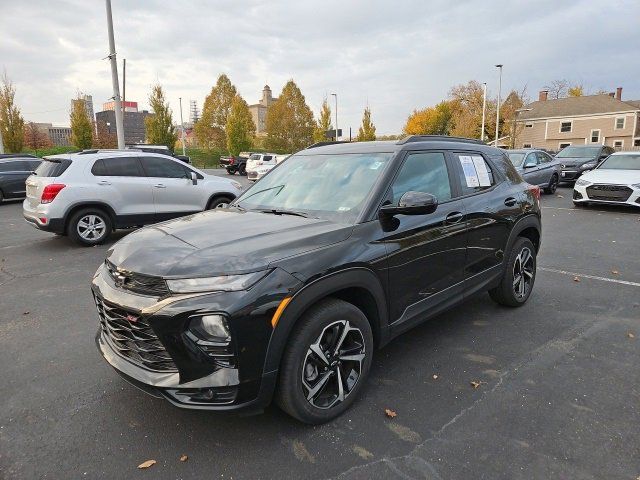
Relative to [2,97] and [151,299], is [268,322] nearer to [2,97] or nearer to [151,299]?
[151,299]

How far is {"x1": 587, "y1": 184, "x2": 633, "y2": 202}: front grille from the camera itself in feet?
36.5

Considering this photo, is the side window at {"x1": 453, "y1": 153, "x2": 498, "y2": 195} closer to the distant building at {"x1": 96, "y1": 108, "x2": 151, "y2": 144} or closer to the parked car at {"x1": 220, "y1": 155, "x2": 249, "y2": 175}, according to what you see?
the parked car at {"x1": 220, "y1": 155, "x2": 249, "y2": 175}

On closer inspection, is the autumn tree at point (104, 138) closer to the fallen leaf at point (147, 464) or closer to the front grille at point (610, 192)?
the front grille at point (610, 192)

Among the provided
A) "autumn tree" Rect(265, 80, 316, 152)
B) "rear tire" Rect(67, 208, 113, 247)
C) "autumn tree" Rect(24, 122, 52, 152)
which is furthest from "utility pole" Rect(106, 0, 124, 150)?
"autumn tree" Rect(24, 122, 52, 152)

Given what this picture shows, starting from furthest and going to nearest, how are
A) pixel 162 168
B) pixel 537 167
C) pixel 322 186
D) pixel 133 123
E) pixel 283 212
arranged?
1. pixel 133 123
2. pixel 537 167
3. pixel 162 168
4. pixel 322 186
5. pixel 283 212

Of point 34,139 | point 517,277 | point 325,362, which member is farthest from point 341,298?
point 34,139

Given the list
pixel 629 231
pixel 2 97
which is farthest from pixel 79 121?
pixel 629 231

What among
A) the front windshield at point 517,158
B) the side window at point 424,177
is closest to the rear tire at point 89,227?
the side window at point 424,177

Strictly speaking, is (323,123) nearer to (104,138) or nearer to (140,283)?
(104,138)

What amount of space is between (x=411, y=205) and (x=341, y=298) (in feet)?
2.59

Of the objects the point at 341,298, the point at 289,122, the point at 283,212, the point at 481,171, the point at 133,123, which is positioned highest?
the point at 133,123

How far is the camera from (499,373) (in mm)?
3338

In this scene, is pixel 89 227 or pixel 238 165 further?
pixel 238 165

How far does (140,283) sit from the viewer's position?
2441 mm
